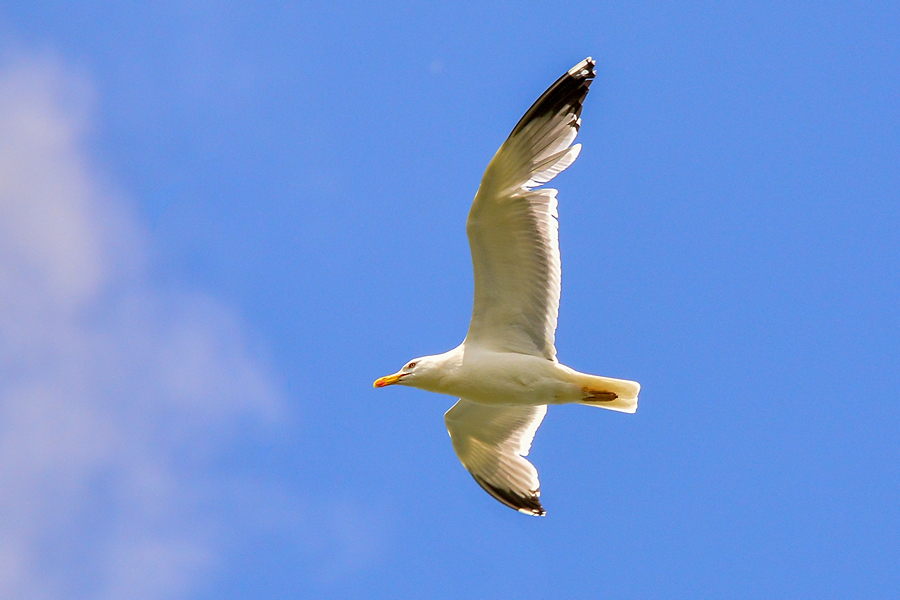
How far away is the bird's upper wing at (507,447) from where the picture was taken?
11586 mm

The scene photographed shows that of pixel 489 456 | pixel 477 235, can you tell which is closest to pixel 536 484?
pixel 489 456

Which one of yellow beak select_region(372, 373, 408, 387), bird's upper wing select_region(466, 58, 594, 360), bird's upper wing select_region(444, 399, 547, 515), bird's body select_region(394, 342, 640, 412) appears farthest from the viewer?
bird's upper wing select_region(444, 399, 547, 515)

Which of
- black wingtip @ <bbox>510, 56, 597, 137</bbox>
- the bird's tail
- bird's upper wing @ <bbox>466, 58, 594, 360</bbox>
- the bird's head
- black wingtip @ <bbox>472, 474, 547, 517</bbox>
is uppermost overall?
black wingtip @ <bbox>510, 56, 597, 137</bbox>

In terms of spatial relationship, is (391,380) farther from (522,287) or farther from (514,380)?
(522,287)

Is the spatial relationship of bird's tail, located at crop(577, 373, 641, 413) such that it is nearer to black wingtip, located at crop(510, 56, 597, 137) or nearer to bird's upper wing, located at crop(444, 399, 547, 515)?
bird's upper wing, located at crop(444, 399, 547, 515)

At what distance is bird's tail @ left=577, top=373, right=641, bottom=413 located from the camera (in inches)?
411

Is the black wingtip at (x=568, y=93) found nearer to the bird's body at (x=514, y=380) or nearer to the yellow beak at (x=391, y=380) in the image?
the bird's body at (x=514, y=380)

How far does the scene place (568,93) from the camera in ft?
32.5

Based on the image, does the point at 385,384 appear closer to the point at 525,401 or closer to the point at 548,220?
the point at 525,401

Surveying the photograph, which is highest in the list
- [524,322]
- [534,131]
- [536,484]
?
[534,131]

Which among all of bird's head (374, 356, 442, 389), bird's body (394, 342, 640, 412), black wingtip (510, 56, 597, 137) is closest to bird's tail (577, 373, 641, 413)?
bird's body (394, 342, 640, 412)

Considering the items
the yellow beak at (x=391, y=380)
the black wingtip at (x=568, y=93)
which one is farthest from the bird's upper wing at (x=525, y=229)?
the yellow beak at (x=391, y=380)

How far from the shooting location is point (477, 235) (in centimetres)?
1009

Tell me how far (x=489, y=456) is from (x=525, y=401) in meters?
1.31
